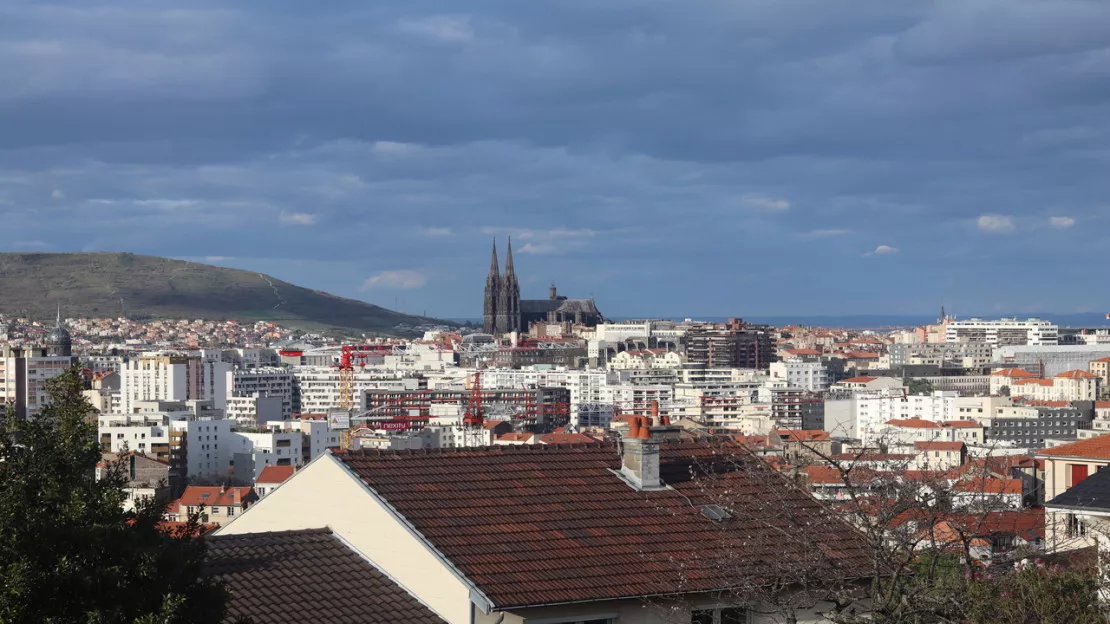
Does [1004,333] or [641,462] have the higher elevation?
[1004,333]

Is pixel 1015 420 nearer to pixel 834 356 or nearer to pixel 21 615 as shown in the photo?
pixel 834 356

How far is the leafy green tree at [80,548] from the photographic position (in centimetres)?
692

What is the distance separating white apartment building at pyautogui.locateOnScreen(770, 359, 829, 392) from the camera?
472 feet

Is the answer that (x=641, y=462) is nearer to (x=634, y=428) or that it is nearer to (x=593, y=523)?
(x=634, y=428)

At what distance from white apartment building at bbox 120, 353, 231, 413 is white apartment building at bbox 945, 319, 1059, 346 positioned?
3485 inches

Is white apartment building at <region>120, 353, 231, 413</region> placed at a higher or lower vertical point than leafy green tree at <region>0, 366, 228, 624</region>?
higher

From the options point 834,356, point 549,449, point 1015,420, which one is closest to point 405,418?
point 1015,420

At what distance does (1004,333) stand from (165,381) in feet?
338

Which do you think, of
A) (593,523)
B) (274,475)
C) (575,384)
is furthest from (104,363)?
(593,523)

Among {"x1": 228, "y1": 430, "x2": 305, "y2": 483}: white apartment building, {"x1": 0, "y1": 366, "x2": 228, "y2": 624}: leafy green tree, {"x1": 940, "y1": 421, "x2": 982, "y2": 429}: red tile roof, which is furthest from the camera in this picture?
{"x1": 940, "y1": 421, "x2": 982, "y2": 429}: red tile roof

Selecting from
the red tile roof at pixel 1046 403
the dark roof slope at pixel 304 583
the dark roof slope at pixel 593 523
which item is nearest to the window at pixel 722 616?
the dark roof slope at pixel 593 523

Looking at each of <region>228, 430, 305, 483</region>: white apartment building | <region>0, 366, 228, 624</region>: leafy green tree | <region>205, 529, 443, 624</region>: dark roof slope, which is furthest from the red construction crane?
<region>0, 366, 228, 624</region>: leafy green tree

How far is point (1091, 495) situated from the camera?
1448cm

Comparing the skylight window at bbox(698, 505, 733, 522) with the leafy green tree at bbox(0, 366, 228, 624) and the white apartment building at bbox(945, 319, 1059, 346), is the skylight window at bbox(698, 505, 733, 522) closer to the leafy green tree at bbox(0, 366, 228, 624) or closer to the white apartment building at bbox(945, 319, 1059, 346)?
the leafy green tree at bbox(0, 366, 228, 624)
